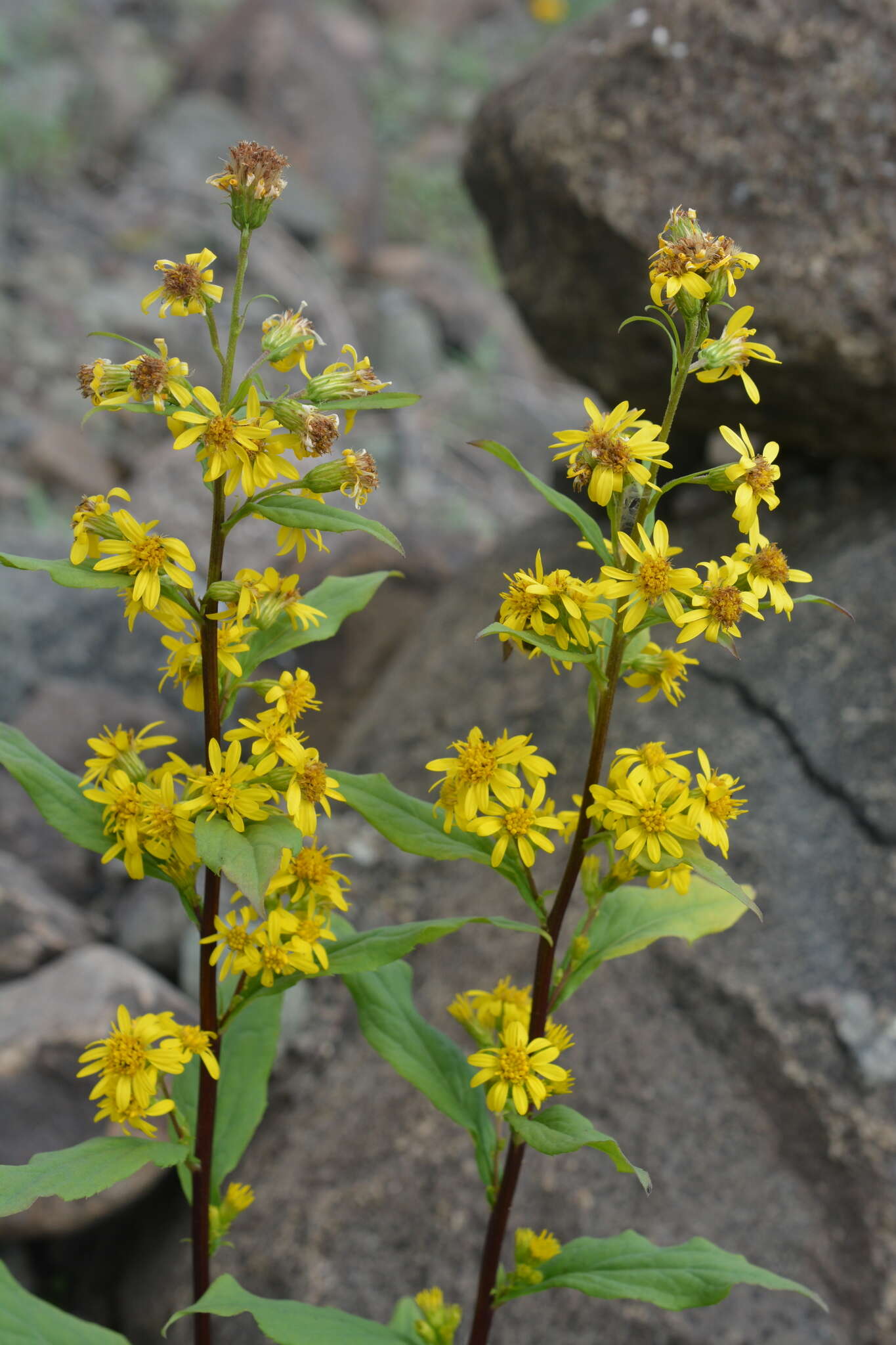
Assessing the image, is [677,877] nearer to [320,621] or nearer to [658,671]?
[658,671]

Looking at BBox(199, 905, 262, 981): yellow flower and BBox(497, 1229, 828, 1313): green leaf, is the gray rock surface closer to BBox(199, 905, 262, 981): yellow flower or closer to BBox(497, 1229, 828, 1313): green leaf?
BBox(497, 1229, 828, 1313): green leaf

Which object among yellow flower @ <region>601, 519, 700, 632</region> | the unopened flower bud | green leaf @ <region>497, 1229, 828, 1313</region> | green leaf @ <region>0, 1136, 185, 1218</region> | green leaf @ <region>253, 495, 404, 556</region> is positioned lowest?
green leaf @ <region>497, 1229, 828, 1313</region>

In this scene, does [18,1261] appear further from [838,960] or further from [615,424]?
[615,424]

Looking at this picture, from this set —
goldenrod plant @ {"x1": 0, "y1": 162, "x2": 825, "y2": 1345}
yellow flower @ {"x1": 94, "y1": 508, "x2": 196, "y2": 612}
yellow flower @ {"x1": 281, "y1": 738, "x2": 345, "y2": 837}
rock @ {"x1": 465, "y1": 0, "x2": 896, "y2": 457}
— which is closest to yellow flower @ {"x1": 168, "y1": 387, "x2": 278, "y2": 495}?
goldenrod plant @ {"x1": 0, "y1": 162, "x2": 825, "y2": 1345}

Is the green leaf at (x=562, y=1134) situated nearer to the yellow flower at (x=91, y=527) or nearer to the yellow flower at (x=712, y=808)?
the yellow flower at (x=712, y=808)

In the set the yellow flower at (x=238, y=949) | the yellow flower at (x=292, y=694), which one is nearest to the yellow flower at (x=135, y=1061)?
the yellow flower at (x=238, y=949)

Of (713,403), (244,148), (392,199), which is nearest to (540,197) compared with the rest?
(713,403)
